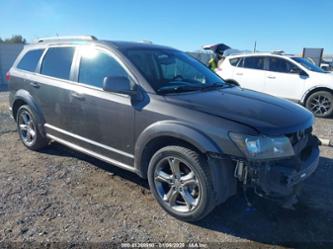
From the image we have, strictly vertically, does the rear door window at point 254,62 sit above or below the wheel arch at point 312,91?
above

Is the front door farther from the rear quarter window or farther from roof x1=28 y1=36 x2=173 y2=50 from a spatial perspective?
the rear quarter window

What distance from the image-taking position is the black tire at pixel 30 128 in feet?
15.9

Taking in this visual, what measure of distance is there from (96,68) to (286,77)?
6.51m

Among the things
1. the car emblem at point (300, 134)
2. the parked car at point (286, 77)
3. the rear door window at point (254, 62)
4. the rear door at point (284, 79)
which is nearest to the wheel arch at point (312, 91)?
the parked car at point (286, 77)

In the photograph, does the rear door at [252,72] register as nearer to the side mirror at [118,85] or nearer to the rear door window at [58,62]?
the rear door window at [58,62]

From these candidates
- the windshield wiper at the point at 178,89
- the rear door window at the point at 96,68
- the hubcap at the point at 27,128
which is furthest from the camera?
the hubcap at the point at 27,128

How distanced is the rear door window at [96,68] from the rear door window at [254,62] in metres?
6.56

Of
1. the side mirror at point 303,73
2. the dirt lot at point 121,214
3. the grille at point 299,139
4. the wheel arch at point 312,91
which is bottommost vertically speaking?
the dirt lot at point 121,214

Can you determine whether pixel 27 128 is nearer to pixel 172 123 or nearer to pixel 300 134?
pixel 172 123

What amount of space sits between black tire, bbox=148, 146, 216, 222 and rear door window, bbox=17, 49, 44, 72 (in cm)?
285

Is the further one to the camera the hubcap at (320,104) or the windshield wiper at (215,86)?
the hubcap at (320,104)

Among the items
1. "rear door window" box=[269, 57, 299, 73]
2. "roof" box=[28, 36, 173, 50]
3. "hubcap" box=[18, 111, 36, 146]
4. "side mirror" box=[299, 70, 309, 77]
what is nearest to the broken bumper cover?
"roof" box=[28, 36, 173, 50]

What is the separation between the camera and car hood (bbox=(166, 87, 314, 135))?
2835 millimetres

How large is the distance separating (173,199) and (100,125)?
127 centimetres
